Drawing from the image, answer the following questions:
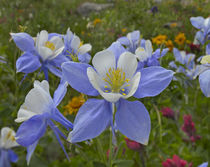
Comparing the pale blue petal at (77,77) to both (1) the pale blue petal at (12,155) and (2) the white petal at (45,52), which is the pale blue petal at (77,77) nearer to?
(2) the white petal at (45,52)

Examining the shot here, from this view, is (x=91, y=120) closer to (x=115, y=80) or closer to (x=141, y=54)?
(x=115, y=80)

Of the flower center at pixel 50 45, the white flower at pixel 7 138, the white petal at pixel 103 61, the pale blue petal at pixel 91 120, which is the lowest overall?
the white flower at pixel 7 138

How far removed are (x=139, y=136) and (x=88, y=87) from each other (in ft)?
0.55

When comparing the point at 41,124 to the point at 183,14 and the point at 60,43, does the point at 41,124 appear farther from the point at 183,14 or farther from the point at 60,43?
the point at 183,14

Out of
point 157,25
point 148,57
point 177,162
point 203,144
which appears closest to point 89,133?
point 148,57

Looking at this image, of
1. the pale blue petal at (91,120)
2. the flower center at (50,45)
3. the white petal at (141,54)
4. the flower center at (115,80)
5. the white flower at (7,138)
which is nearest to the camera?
the pale blue petal at (91,120)

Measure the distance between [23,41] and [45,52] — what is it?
0.09 meters

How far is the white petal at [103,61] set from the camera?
2.06 ft

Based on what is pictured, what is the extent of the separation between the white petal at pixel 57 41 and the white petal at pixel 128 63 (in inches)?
15.7

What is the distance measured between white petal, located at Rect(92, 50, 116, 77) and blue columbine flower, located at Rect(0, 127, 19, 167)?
919mm

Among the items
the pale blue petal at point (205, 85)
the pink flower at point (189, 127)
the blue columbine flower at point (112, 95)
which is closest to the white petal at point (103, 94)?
the blue columbine flower at point (112, 95)

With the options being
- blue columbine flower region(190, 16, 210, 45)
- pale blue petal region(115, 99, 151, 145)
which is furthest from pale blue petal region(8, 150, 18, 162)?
blue columbine flower region(190, 16, 210, 45)

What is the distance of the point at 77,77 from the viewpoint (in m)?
0.60

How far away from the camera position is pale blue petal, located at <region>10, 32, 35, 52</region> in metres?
0.91
